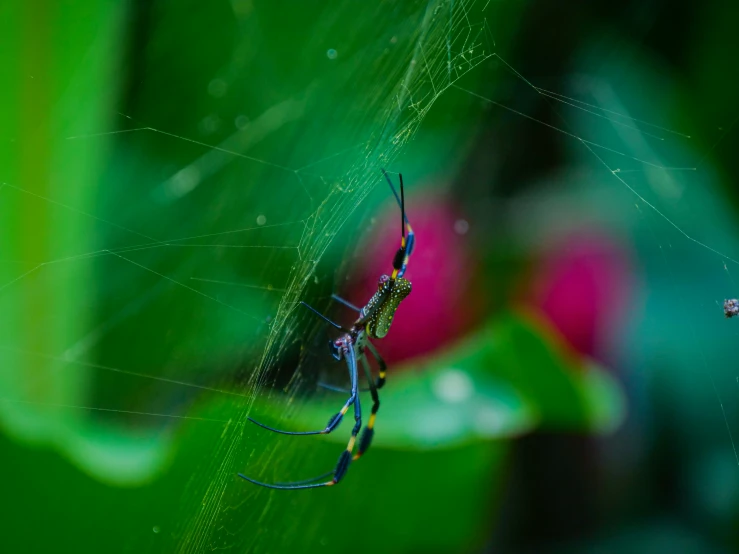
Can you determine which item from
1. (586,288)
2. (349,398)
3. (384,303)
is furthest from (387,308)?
(586,288)

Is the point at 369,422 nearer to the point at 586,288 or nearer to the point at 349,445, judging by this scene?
the point at 349,445

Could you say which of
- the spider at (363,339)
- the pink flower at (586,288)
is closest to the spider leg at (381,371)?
the spider at (363,339)

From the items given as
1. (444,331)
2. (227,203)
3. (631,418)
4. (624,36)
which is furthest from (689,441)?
(227,203)

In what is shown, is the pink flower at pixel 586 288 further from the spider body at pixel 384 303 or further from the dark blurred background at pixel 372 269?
the spider body at pixel 384 303

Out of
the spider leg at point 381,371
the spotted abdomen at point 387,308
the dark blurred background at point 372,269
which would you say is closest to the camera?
the dark blurred background at point 372,269

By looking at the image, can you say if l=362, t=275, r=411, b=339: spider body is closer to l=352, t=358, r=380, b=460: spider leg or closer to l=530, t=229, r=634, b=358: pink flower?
l=352, t=358, r=380, b=460: spider leg

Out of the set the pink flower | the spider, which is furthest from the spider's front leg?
the pink flower
